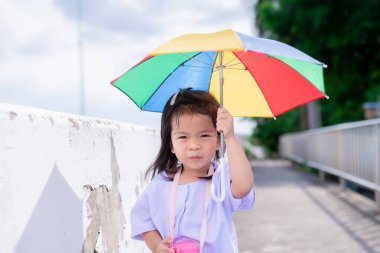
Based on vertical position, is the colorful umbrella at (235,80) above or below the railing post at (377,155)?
above

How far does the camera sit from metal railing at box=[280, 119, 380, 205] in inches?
301

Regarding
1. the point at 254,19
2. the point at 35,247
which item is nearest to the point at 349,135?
the point at 35,247

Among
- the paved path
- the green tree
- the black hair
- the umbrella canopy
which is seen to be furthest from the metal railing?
the black hair

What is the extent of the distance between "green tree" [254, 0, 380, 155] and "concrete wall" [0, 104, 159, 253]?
14.0m

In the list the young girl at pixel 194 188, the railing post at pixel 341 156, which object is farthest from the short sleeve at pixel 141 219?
the railing post at pixel 341 156

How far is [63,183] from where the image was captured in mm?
2221

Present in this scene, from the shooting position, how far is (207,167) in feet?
8.14

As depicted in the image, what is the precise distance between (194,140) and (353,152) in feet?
24.3

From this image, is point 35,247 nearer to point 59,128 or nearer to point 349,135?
point 59,128

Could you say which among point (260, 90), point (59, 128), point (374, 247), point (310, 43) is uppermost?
point (310, 43)

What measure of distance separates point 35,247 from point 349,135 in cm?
840

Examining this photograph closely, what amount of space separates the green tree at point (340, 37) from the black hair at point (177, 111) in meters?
14.4

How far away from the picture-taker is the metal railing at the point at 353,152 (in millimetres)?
7656

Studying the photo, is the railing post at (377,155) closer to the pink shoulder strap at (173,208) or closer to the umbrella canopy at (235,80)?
the umbrella canopy at (235,80)
